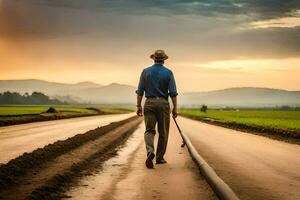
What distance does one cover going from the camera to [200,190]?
833cm

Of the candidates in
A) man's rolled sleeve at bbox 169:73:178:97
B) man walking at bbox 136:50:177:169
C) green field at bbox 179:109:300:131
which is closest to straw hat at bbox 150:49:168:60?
man walking at bbox 136:50:177:169

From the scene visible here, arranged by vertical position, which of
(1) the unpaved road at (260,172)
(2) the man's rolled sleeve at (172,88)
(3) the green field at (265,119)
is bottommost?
(1) the unpaved road at (260,172)

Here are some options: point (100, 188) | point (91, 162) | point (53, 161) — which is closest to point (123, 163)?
point (91, 162)

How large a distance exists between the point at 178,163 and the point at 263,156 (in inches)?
135

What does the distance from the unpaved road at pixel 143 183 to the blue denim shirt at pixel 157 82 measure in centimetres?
164

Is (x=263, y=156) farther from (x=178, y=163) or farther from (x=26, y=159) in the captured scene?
(x=26, y=159)

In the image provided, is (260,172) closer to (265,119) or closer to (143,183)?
(143,183)

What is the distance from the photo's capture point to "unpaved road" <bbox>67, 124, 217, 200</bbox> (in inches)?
305

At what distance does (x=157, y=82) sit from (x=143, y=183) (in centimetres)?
334

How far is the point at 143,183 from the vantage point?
29.2 ft

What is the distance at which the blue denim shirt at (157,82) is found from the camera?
38.4 feet

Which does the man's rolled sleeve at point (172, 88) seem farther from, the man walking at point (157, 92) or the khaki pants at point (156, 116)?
the khaki pants at point (156, 116)

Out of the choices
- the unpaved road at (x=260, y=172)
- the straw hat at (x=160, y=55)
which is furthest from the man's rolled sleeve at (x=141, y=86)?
the unpaved road at (x=260, y=172)

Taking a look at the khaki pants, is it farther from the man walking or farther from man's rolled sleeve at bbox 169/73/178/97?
man's rolled sleeve at bbox 169/73/178/97
